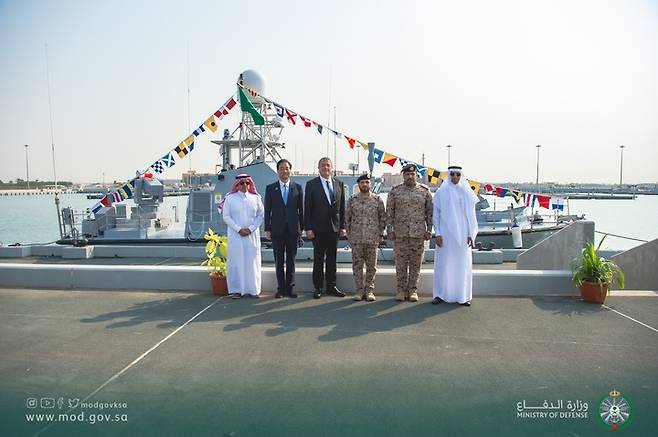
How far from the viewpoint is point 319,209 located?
6.02m

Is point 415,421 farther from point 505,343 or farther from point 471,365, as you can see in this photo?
point 505,343

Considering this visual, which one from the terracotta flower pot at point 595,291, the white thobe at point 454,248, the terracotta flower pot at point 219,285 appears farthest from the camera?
the terracotta flower pot at point 219,285

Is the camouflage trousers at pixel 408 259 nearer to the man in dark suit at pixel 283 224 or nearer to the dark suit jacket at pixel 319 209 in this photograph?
the dark suit jacket at pixel 319 209

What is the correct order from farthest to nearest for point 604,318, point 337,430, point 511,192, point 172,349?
point 511,192 < point 604,318 < point 172,349 < point 337,430

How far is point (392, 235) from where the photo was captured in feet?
19.3

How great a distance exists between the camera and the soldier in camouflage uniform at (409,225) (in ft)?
19.0

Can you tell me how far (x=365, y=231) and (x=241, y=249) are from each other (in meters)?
1.71

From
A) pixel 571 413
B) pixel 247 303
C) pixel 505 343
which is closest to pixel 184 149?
pixel 247 303

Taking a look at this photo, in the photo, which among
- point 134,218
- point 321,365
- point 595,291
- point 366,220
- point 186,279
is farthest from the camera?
point 134,218

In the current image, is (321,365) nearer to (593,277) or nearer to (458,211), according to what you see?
(458,211)

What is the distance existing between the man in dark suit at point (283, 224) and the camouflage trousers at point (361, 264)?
33.9 inches

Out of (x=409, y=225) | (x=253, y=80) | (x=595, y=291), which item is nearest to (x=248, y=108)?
(x=253, y=80)

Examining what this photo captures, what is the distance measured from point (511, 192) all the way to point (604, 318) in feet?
27.9

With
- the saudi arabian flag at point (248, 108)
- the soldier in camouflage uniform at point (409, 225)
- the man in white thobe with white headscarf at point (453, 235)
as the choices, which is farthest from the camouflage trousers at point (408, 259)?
the saudi arabian flag at point (248, 108)
